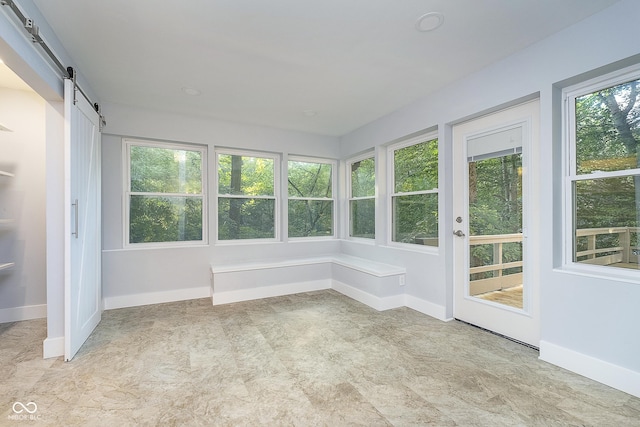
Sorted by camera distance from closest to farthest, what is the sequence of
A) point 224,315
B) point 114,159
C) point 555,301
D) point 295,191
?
point 555,301
point 224,315
point 114,159
point 295,191

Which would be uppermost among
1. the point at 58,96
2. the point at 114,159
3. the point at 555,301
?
the point at 58,96

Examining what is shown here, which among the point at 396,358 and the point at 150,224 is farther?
the point at 150,224

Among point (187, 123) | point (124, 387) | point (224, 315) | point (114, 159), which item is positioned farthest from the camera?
point (187, 123)

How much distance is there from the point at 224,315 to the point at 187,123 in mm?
2575

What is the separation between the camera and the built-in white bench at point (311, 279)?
3.59 metres

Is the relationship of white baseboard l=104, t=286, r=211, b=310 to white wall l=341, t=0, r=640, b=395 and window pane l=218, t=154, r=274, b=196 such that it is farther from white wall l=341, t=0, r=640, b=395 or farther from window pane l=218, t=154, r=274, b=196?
white wall l=341, t=0, r=640, b=395

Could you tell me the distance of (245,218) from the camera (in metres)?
4.46

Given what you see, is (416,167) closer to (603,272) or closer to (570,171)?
(570,171)

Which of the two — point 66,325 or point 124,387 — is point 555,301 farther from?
point 66,325

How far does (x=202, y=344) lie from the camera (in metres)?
2.59

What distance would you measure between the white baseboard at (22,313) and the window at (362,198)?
4168 mm

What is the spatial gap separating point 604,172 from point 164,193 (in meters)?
4.55

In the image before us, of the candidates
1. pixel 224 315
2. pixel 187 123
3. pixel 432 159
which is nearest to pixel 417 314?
pixel 432 159

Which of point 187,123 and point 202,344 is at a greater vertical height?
point 187,123
